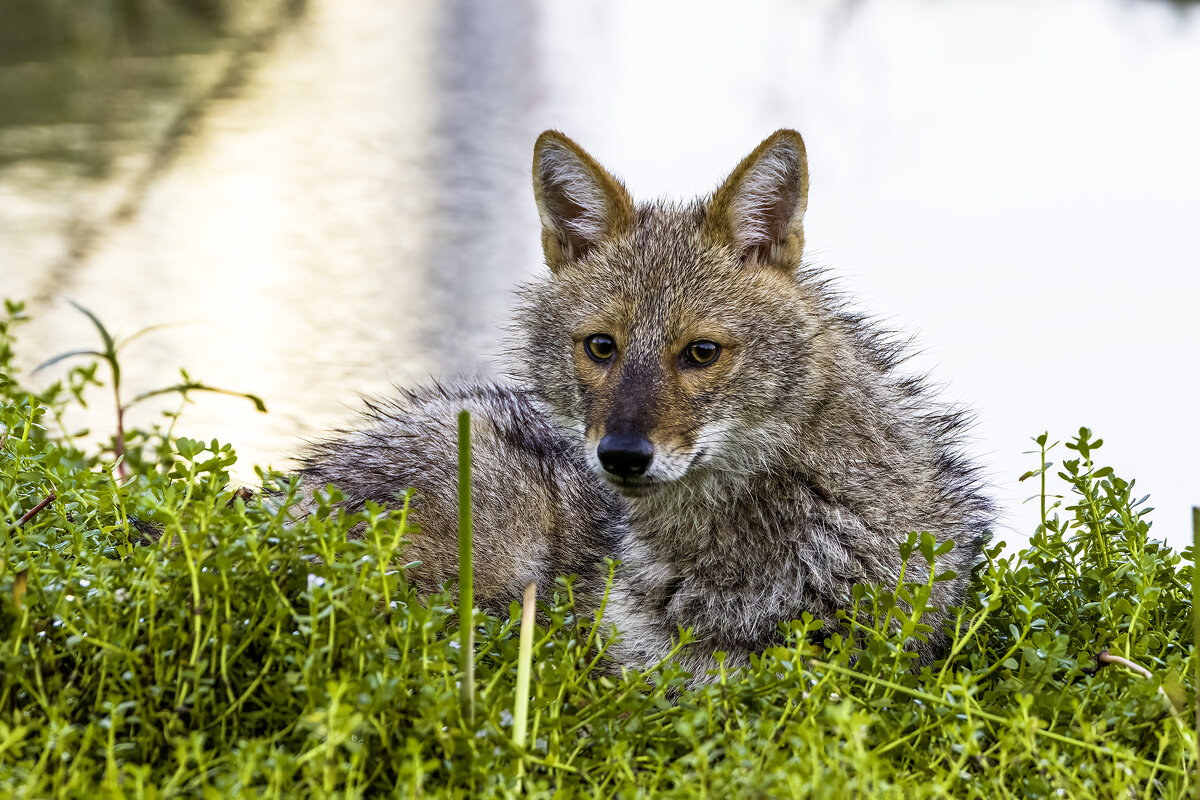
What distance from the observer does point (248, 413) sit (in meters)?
4.64

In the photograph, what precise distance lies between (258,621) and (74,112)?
712 centimetres

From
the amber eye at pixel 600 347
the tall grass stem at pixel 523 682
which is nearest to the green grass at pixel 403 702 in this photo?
the tall grass stem at pixel 523 682

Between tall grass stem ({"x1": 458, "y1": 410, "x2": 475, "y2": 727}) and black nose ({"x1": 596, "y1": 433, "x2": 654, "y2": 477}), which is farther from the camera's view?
black nose ({"x1": 596, "y1": 433, "x2": 654, "y2": 477})

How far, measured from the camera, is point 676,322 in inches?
107

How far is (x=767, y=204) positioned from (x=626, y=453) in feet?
2.62

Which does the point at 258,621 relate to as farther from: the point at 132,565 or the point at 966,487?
the point at 966,487

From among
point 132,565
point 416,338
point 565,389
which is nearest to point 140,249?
point 416,338

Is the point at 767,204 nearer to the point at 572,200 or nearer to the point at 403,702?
the point at 572,200

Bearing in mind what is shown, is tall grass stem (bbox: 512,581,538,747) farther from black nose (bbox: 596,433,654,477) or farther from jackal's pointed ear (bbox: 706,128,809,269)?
jackal's pointed ear (bbox: 706,128,809,269)

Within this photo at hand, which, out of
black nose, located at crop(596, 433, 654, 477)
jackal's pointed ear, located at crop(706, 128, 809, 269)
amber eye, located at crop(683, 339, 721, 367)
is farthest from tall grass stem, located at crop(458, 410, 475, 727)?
jackal's pointed ear, located at crop(706, 128, 809, 269)

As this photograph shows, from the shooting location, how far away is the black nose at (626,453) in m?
2.47

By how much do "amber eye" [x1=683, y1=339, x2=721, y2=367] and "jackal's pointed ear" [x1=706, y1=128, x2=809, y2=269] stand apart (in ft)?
1.05

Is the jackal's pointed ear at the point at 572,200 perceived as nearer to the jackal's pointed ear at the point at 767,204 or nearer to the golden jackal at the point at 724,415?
the golden jackal at the point at 724,415

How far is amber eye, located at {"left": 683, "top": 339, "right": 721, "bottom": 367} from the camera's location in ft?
8.84
